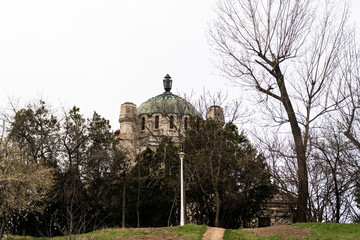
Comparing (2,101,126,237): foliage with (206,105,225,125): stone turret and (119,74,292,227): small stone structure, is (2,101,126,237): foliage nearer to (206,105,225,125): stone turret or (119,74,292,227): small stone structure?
(119,74,292,227): small stone structure

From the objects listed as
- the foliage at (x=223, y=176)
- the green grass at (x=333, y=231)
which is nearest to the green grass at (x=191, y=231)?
the green grass at (x=333, y=231)

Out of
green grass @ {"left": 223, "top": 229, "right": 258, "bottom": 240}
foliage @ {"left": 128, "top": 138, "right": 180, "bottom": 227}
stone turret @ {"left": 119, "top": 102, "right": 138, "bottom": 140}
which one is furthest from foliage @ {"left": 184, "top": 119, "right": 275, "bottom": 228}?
stone turret @ {"left": 119, "top": 102, "right": 138, "bottom": 140}

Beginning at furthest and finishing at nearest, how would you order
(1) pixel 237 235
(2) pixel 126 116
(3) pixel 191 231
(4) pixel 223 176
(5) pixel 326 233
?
(2) pixel 126 116 → (4) pixel 223 176 → (3) pixel 191 231 → (1) pixel 237 235 → (5) pixel 326 233

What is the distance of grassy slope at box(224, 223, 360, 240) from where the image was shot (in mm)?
15188

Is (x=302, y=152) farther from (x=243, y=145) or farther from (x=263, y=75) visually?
(x=243, y=145)

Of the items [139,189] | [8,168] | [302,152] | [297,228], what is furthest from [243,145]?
[8,168]

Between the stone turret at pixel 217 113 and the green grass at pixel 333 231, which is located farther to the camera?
the stone turret at pixel 217 113

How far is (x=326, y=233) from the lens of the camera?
1580cm

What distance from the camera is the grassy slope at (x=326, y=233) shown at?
15.2 metres

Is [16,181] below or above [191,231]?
above

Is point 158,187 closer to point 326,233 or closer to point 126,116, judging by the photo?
point 126,116

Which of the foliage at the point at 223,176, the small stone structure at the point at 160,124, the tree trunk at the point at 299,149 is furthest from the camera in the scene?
the small stone structure at the point at 160,124

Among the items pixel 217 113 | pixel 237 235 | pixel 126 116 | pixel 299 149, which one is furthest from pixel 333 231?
pixel 126 116

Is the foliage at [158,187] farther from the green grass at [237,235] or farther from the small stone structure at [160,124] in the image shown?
the green grass at [237,235]
